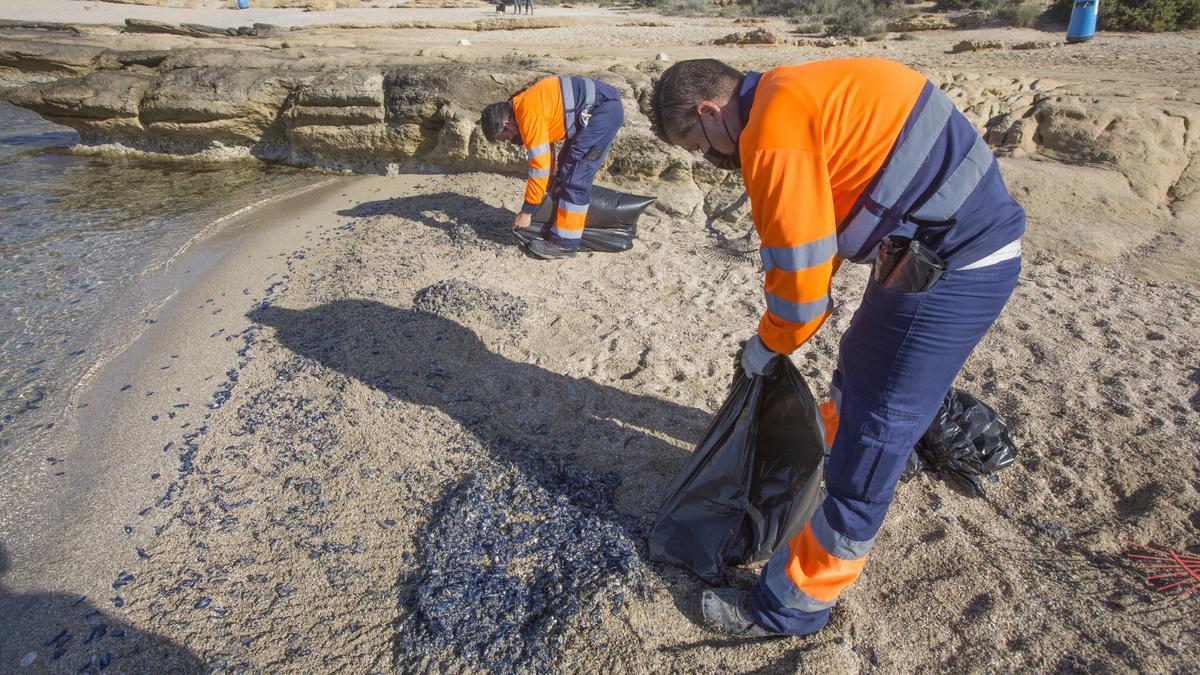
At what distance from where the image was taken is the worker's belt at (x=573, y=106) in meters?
4.62

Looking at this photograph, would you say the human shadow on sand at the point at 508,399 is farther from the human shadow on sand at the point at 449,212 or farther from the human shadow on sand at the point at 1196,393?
the human shadow on sand at the point at 1196,393

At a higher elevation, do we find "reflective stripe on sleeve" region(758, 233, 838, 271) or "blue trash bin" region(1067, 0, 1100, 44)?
"blue trash bin" region(1067, 0, 1100, 44)

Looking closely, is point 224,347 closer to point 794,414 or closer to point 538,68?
point 794,414

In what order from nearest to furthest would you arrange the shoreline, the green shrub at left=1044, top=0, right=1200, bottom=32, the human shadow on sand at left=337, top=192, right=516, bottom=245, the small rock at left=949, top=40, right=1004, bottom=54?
the shoreline, the human shadow on sand at left=337, top=192, right=516, bottom=245, the small rock at left=949, top=40, right=1004, bottom=54, the green shrub at left=1044, top=0, right=1200, bottom=32

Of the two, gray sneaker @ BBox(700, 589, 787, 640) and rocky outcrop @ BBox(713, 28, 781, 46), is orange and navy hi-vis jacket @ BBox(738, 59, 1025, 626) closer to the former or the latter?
gray sneaker @ BBox(700, 589, 787, 640)

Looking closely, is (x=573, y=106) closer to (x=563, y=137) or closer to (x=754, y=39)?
(x=563, y=137)

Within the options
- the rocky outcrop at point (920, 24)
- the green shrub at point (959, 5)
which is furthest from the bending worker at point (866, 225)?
the green shrub at point (959, 5)

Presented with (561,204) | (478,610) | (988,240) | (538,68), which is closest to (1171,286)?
(988,240)

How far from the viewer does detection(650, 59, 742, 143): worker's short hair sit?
1747 millimetres

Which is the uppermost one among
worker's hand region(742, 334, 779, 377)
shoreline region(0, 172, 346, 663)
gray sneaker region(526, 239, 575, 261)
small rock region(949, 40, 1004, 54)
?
small rock region(949, 40, 1004, 54)

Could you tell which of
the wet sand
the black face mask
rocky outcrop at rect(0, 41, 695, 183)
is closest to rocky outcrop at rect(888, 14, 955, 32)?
rocky outcrop at rect(0, 41, 695, 183)

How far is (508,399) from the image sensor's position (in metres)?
3.30

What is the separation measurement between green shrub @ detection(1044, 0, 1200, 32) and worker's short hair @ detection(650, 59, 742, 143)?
13.1 meters

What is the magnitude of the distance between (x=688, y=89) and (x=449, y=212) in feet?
13.9
